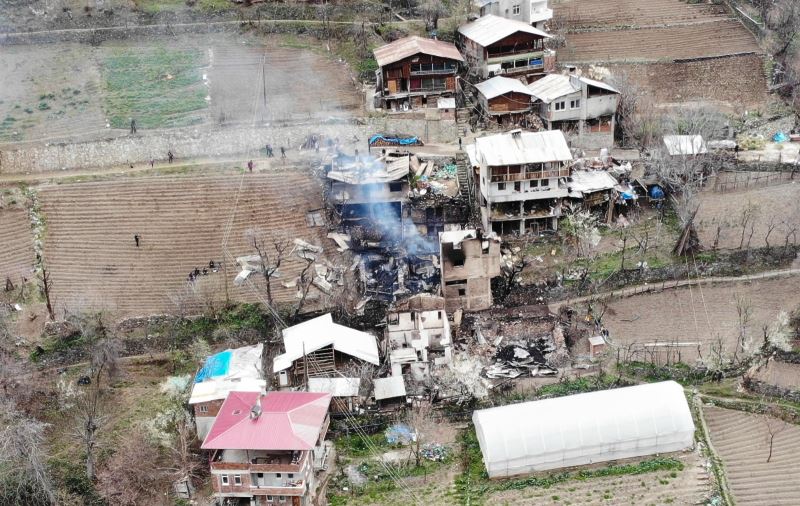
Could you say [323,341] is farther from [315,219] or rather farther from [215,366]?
[315,219]

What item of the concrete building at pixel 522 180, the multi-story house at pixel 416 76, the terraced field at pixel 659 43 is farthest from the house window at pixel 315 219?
the terraced field at pixel 659 43

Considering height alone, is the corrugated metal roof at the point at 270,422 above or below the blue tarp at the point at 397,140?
below

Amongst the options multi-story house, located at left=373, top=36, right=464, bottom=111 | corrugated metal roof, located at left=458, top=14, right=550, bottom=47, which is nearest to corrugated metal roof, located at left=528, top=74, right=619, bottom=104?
corrugated metal roof, located at left=458, top=14, right=550, bottom=47

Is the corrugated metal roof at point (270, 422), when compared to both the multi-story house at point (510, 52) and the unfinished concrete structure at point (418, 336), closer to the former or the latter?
the unfinished concrete structure at point (418, 336)

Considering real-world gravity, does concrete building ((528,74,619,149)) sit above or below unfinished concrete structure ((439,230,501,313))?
above

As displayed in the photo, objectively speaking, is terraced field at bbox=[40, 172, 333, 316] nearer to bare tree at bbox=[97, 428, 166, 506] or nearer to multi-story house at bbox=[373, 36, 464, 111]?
multi-story house at bbox=[373, 36, 464, 111]
